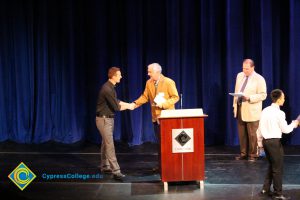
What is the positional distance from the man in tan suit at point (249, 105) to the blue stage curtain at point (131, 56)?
0.78 m

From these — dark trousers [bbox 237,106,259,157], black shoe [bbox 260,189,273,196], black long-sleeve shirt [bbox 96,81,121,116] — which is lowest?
black shoe [bbox 260,189,273,196]

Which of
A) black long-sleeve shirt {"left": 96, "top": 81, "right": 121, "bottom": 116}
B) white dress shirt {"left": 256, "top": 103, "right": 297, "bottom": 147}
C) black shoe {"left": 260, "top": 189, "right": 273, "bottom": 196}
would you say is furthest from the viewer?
black long-sleeve shirt {"left": 96, "top": 81, "right": 121, "bottom": 116}

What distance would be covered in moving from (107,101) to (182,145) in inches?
43.6

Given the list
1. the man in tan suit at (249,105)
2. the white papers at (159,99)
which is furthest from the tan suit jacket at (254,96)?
the white papers at (159,99)

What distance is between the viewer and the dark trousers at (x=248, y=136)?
23.5 feet

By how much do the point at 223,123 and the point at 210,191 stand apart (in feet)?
8.48

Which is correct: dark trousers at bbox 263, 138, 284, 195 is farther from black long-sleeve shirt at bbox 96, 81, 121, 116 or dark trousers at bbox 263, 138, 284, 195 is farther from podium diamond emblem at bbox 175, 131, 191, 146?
black long-sleeve shirt at bbox 96, 81, 121, 116

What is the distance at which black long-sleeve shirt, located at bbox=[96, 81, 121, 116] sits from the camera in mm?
6277

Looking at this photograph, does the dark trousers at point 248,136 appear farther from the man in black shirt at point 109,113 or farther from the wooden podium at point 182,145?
the man in black shirt at point 109,113

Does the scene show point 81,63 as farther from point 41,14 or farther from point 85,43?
point 41,14

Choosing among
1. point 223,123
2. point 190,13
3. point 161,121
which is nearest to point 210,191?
point 161,121

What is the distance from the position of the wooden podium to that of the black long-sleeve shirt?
2.33 ft

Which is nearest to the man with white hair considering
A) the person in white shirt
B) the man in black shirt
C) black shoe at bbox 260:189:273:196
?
the man in black shirt

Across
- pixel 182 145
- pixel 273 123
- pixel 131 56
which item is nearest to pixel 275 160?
pixel 273 123
